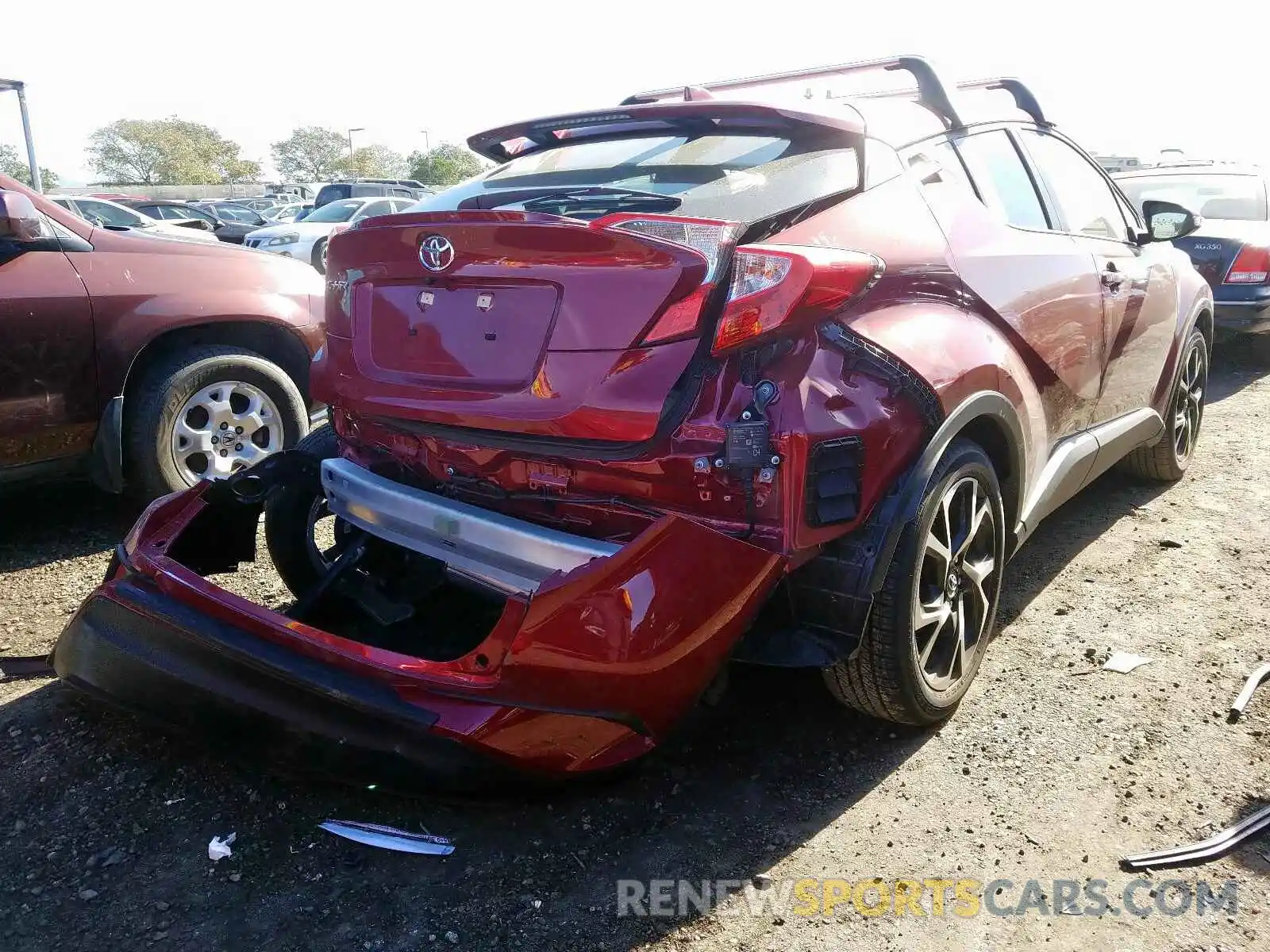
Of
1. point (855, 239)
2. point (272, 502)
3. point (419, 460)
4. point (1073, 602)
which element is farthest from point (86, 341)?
point (1073, 602)

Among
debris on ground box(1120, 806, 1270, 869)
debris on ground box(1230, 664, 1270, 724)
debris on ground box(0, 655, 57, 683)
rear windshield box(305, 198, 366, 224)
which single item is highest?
rear windshield box(305, 198, 366, 224)

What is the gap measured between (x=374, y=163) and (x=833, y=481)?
4005 inches

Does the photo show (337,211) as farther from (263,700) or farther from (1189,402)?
(263,700)

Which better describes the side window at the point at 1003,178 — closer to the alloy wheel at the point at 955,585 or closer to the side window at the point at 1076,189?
the side window at the point at 1076,189

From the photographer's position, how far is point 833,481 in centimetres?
215

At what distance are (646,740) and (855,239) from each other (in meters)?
1.26

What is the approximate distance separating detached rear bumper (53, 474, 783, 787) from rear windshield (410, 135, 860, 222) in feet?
2.58

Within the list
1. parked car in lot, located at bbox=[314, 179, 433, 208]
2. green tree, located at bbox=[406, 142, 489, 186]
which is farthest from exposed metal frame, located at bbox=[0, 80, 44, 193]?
green tree, located at bbox=[406, 142, 489, 186]

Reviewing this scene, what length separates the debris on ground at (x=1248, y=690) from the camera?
9.43 feet

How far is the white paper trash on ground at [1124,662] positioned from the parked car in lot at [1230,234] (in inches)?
184

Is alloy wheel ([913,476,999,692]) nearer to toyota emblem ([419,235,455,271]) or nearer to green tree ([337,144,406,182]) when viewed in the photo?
toyota emblem ([419,235,455,271])

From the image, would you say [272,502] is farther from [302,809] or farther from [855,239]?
[855,239]

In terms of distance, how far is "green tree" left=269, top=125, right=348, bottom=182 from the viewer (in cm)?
10250

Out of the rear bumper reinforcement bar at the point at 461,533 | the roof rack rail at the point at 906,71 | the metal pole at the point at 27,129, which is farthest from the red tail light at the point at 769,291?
the metal pole at the point at 27,129
